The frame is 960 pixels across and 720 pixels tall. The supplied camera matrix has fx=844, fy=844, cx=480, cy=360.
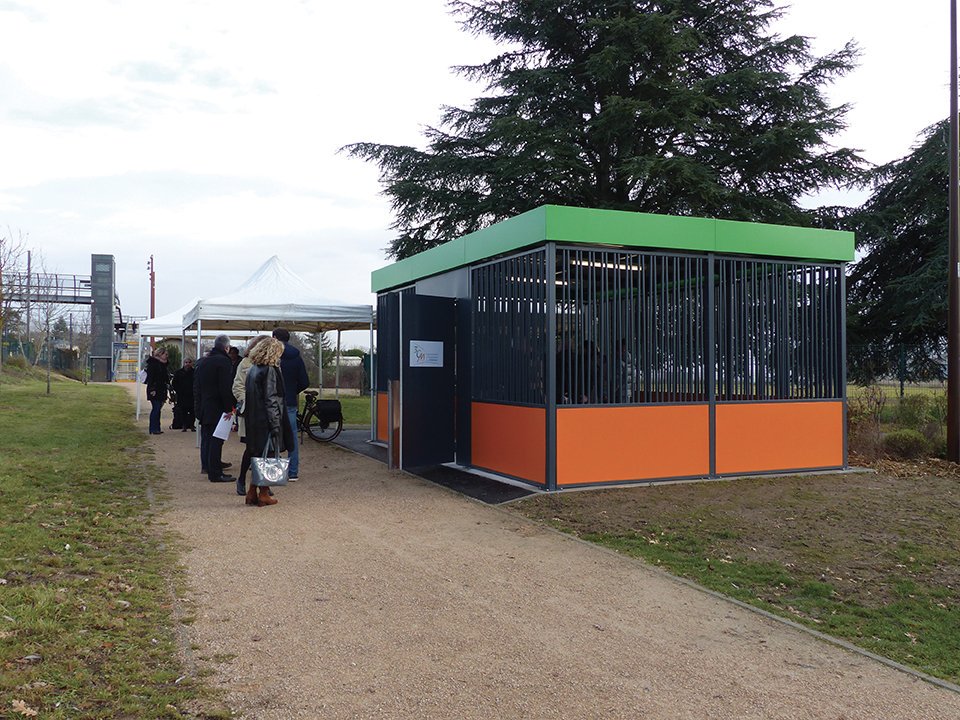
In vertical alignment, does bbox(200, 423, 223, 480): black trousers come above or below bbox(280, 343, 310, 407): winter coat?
below

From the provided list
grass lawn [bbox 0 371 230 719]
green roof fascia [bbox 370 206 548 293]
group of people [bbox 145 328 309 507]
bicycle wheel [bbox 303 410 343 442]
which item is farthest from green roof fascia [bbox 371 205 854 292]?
A: grass lawn [bbox 0 371 230 719]

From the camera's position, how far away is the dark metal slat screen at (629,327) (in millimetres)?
9914

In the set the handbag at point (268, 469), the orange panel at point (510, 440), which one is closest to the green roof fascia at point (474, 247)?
the orange panel at point (510, 440)

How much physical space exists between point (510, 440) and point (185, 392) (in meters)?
10.2

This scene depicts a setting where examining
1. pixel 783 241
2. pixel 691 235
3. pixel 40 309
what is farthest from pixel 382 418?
pixel 40 309

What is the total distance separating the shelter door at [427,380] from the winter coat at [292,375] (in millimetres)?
1401

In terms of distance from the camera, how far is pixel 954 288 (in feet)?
43.7

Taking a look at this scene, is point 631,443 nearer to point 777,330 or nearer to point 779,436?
point 779,436

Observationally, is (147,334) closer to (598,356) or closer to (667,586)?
(598,356)

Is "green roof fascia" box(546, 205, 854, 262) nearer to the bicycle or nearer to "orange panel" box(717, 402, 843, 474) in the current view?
"orange panel" box(717, 402, 843, 474)

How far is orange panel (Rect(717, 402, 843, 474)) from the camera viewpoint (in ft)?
35.7

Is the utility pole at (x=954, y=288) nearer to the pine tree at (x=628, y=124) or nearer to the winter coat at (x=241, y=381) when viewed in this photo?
the pine tree at (x=628, y=124)

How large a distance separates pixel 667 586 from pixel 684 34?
54.2ft

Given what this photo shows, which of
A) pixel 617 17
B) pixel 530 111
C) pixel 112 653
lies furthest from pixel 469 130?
pixel 112 653
